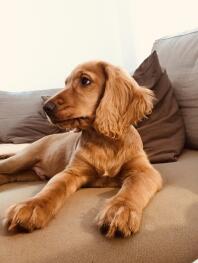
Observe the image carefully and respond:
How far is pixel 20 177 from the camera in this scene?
1.57 metres

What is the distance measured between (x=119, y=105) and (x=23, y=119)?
1077mm

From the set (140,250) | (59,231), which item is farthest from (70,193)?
(140,250)

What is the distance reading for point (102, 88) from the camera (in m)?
1.31

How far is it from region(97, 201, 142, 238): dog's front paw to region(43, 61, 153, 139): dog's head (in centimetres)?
37

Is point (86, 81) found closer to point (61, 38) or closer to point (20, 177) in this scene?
point (20, 177)

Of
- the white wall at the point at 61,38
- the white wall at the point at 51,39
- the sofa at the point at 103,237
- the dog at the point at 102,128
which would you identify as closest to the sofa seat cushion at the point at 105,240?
the sofa at the point at 103,237

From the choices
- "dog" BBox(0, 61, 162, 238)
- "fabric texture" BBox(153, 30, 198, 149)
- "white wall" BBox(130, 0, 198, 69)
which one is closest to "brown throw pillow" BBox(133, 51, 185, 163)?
"fabric texture" BBox(153, 30, 198, 149)

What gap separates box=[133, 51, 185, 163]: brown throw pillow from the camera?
160cm

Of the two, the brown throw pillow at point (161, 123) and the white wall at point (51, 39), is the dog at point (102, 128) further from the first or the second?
the white wall at point (51, 39)

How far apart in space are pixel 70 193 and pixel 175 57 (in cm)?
96

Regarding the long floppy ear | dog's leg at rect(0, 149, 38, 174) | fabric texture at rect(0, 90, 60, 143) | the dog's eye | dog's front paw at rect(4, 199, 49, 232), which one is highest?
the dog's eye

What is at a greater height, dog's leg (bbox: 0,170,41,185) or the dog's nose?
the dog's nose

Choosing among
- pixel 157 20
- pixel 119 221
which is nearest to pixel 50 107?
pixel 119 221

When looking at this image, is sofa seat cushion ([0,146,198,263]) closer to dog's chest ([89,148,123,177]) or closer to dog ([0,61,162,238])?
dog ([0,61,162,238])
